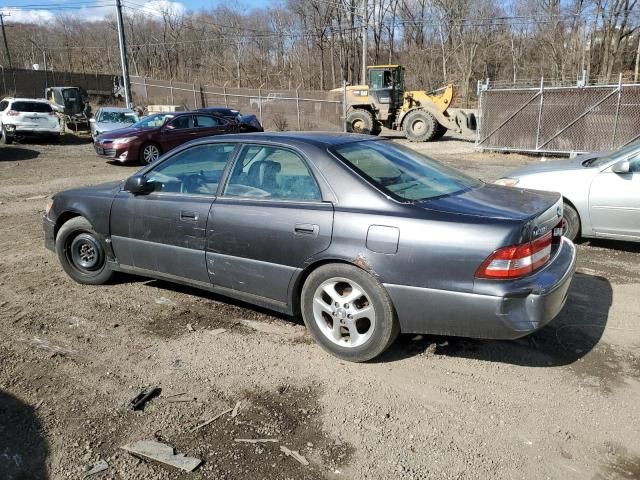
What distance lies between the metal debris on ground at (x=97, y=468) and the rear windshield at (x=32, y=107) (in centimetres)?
2060

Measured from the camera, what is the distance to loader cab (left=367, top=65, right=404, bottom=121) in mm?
22969

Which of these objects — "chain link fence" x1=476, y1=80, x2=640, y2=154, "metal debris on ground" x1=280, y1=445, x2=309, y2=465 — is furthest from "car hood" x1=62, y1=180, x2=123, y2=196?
"chain link fence" x1=476, y1=80, x2=640, y2=154

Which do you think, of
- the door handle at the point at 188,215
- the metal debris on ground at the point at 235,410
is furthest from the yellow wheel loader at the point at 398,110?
the metal debris on ground at the point at 235,410

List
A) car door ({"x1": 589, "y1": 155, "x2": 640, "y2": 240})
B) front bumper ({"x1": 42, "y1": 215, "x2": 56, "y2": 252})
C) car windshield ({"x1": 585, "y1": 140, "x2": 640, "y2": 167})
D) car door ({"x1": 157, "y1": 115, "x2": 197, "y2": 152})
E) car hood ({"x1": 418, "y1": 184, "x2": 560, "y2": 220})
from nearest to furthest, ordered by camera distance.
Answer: car hood ({"x1": 418, "y1": 184, "x2": 560, "y2": 220}) < front bumper ({"x1": 42, "y1": 215, "x2": 56, "y2": 252}) < car door ({"x1": 589, "y1": 155, "x2": 640, "y2": 240}) < car windshield ({"x1": 585, "y1": 140, "x2": 640, "y2": 167}) < car door ({"x1": 157, "y1": 115, "x2": 197, "y2": 152})

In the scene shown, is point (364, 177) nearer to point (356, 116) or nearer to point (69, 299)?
point (69, 299)

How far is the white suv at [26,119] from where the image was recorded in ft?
64.0

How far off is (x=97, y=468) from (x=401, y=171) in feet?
8.77

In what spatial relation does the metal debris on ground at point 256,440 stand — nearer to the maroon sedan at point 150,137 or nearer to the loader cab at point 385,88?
the maroon sedan at point 150,137

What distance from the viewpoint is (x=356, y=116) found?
23484 mm

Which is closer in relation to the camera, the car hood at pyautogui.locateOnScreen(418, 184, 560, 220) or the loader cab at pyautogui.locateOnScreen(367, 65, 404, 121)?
the car hood at pyautogui.locateOnScreen(418, 184, 560, 220)

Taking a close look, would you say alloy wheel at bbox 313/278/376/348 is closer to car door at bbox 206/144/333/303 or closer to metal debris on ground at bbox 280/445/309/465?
car door at bbox 206/144/333/303

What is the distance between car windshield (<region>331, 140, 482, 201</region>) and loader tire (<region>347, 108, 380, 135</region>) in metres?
19.2

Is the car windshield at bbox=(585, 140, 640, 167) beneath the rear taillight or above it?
above

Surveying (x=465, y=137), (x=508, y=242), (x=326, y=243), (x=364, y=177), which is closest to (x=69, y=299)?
(x=326, y=243)
